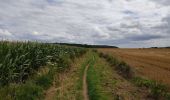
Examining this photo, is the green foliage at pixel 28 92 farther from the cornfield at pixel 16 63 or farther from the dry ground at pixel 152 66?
the dry ground at pixel 152 66

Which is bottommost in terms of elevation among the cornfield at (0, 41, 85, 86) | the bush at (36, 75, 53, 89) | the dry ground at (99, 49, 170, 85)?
the dry ground at (99, 49, 170, 85)

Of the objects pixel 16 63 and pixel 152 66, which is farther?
pixel 152 66

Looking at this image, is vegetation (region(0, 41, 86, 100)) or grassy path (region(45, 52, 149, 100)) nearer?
vegetation (region(0, 41, 86, 100))

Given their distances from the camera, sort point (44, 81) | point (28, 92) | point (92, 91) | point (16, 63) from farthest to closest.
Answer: point (44, 81), point (16, 63), point (92, 91), point (28, 92)

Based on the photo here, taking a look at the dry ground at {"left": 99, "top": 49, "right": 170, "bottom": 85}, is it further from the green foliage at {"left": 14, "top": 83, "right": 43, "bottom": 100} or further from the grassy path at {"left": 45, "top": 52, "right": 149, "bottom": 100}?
the green foliage at {"left": 14, "top": 83, "right": 43, "bottom": 100}

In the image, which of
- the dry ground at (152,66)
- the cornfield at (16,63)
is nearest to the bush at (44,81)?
the cornfield at (16,63)

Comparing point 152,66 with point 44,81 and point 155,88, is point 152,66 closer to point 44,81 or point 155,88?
point 155,88

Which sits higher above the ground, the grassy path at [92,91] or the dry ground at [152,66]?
the dry ground at [152,66]

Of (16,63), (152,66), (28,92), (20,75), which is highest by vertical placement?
(16,63)

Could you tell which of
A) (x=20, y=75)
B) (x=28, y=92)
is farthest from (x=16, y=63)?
(x=28, y=92)

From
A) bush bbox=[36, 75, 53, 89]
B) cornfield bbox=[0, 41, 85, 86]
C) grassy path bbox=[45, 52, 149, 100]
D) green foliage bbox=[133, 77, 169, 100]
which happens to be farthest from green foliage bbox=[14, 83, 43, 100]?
green foliage bbox=[133, 77, 169, 100]

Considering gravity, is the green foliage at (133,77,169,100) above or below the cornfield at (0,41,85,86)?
below

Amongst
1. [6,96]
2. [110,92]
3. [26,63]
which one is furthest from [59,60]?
[6,96]

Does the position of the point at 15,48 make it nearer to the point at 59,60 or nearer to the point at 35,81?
the point at 35,81
